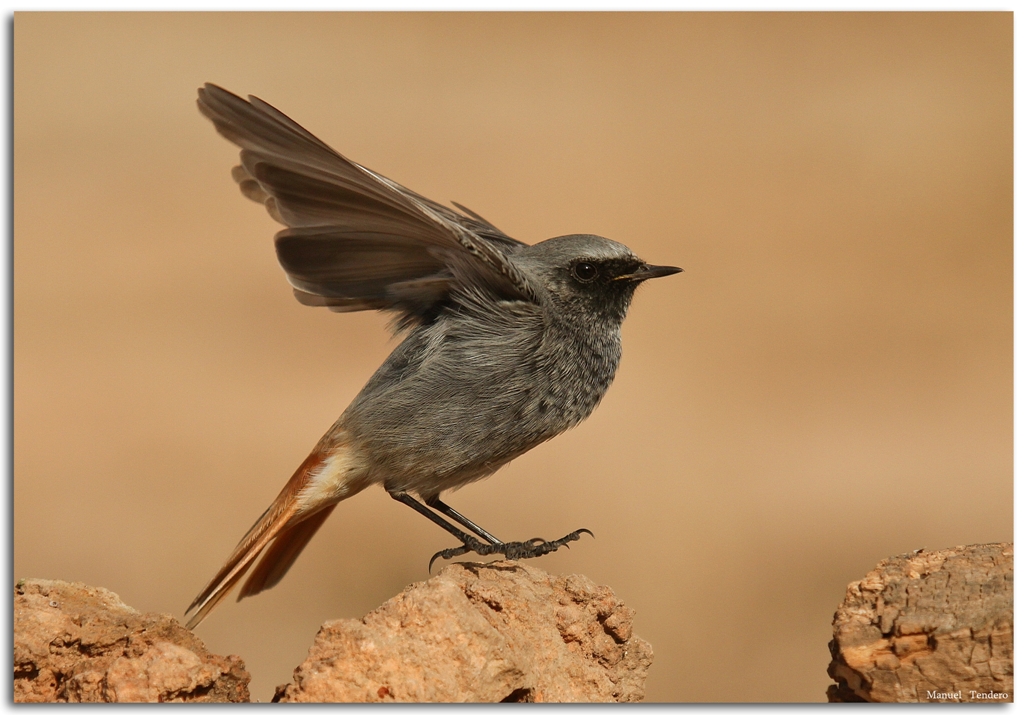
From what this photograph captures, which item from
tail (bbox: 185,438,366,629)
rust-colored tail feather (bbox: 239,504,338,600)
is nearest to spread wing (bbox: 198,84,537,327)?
tail (bbox: 185,438,366,629)

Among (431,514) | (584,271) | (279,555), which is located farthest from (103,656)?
(584,271)

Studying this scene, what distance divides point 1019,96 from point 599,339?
1981mm

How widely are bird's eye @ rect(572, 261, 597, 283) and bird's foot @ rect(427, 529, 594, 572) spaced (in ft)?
3.26

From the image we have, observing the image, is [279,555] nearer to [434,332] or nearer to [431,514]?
[431,514]

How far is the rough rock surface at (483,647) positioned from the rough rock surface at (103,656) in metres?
0.26

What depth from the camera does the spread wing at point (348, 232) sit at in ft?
11.3

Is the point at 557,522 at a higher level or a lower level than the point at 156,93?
lower

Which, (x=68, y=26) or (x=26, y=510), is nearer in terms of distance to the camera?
(x=68, y=26)

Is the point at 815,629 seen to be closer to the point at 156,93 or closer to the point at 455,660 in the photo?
the point at 455,660

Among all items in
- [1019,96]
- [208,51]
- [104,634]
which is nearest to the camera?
[104,634]

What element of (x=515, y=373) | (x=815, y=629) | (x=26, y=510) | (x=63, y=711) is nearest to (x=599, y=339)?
(x=515, y=373)

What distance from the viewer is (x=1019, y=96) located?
13.4 ft

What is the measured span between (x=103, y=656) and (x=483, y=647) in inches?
47.9

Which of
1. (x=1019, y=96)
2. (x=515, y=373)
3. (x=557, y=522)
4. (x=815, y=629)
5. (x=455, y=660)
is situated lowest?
(x=815, y=629)
